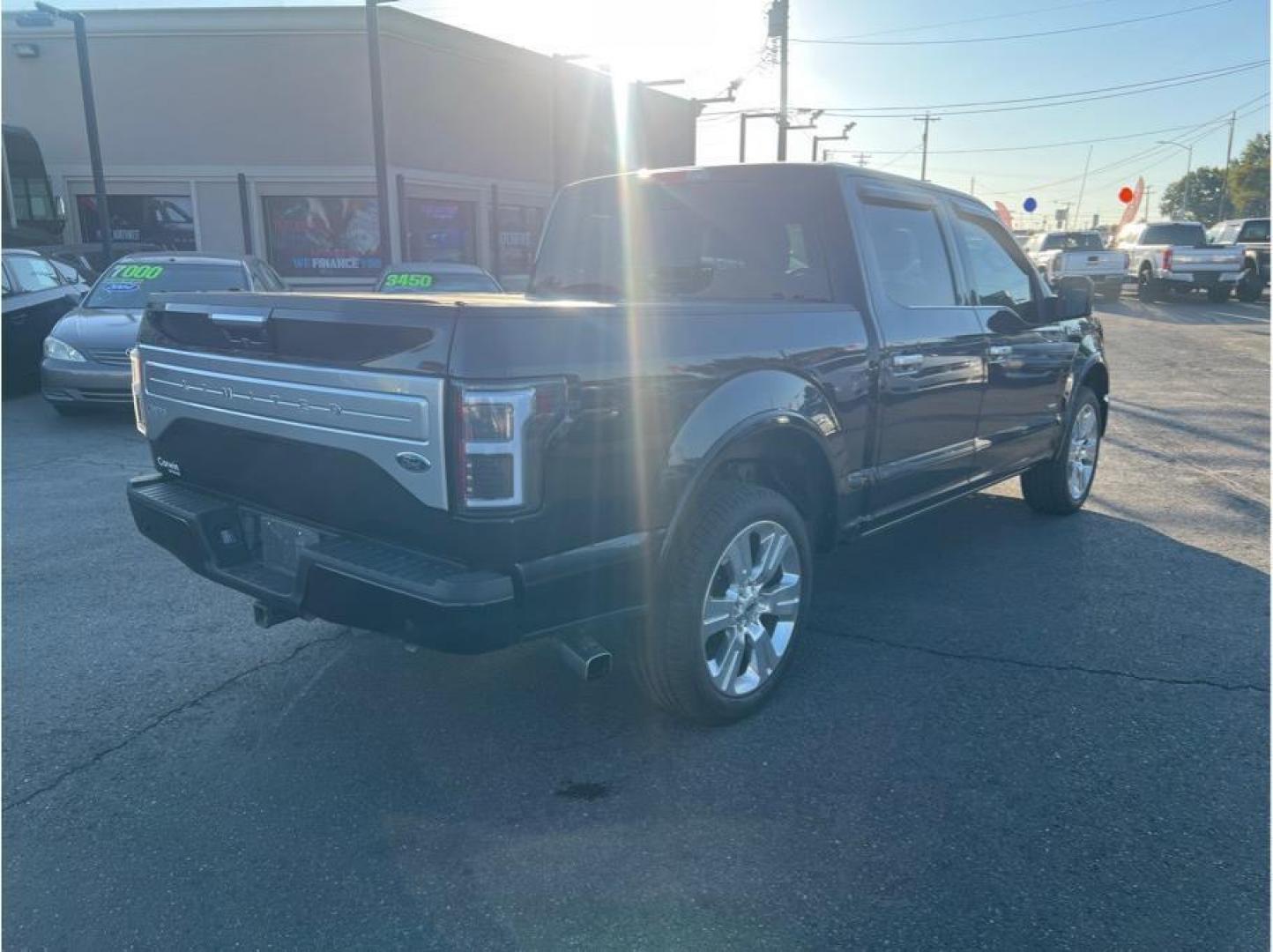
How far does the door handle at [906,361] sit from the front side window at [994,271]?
896 millimetres

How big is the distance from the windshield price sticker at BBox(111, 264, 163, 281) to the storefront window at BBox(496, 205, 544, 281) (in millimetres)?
14213

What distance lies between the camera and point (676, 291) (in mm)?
4273

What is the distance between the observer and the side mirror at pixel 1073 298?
5.43 meters

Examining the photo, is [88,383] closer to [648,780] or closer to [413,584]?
[413,584]

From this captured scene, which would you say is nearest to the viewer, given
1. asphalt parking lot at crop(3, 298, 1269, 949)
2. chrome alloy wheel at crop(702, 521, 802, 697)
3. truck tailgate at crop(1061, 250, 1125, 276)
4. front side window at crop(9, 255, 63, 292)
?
asphalt parking lot at crop(3, 298, 1269, 949)

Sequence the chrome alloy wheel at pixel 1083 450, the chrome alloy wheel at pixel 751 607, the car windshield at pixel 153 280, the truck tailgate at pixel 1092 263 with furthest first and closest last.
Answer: the truck tailgate at pixel 1092 263 < the car windshield at pixel 153 280 < the chrome alloy wheel at pixel 1083 450 < the chrome alloy wheel at pixel 751 607

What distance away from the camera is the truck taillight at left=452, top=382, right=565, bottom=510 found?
8.14ft

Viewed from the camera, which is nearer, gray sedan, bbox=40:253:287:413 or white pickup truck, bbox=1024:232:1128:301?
gray sedan, bbox=40:253:287:413

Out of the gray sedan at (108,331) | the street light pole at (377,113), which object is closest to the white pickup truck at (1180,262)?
the street light pole at (377,113)

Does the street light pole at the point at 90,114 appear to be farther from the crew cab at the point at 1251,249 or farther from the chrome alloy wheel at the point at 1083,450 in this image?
the crew cab at the point at 1251,249

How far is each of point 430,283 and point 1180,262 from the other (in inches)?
844

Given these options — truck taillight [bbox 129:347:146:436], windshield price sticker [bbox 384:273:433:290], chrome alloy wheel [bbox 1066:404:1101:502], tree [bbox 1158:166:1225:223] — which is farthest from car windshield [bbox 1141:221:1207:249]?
tree [bbox 1158:166:1225:223]

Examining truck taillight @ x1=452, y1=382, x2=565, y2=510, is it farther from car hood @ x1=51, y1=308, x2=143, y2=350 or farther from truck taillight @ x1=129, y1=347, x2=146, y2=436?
car hood @ x1=51, y1=308, x2=143, y2=350

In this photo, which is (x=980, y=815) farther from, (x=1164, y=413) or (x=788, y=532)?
(x=1164, y=413)
